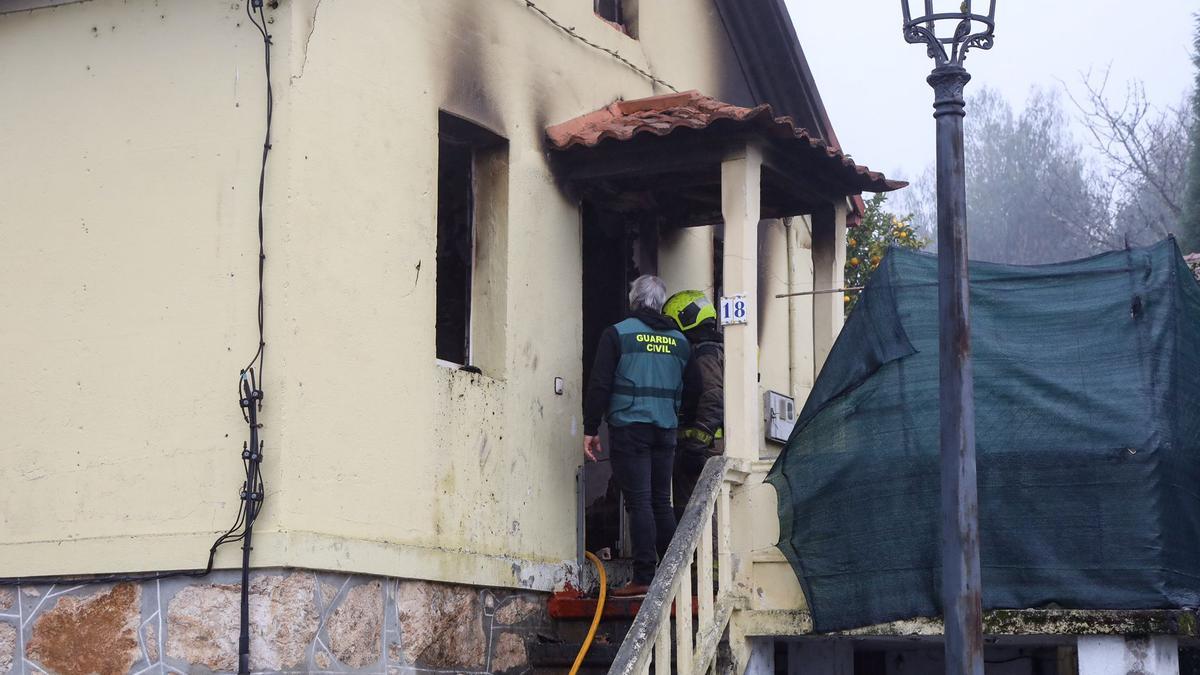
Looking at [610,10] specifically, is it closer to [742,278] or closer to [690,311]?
[690,311]

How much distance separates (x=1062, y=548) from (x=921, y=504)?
0.71m

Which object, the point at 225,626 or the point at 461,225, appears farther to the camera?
the point at 461,225

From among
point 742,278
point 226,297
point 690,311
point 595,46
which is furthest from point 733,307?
point 226,297

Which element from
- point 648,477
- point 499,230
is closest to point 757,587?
point 648,477

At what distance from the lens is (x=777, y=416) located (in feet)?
43.2

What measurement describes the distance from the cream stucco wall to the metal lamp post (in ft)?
Result: 10.4

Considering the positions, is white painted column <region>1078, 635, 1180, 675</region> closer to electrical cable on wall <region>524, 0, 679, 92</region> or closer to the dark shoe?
the dark shoe

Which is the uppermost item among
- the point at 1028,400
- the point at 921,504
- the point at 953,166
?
the point at 953,166

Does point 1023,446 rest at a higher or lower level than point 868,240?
lower

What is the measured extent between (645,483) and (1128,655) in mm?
2864

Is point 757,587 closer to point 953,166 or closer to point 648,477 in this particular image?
point 648,477

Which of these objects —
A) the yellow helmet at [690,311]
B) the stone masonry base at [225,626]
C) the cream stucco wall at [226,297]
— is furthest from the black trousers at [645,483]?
the stone masonry base at [225,626]

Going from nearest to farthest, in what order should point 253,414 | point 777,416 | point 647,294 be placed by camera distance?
point 253,414 < point 647,294 < point 777,416

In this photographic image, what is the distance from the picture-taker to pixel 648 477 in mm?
9602
